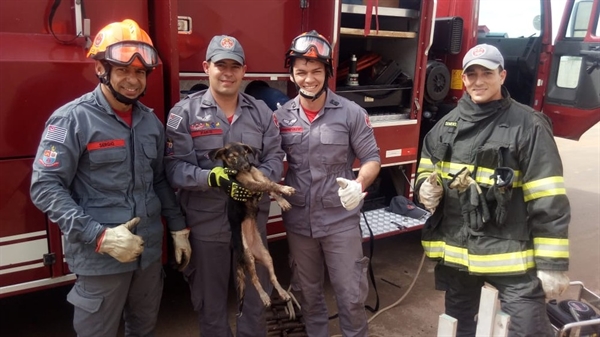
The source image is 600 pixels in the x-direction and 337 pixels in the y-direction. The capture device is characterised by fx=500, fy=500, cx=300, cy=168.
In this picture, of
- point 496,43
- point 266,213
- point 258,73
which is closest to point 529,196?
point 266,213

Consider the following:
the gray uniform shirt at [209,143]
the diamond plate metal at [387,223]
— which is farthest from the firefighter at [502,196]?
the diamond plate metal at [387,223]

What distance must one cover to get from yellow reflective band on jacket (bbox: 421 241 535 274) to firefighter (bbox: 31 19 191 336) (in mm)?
1413

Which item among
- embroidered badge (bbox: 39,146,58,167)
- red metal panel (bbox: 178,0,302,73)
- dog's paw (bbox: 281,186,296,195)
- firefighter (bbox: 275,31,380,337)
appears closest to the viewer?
embroidered badge (bbox: 39,146,58,167)

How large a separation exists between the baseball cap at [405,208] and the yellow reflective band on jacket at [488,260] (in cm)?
162

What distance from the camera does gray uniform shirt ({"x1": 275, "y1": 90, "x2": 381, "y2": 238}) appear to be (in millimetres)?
2605

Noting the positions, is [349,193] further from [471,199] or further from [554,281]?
[554,281]

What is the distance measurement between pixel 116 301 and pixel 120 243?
0.37 metres

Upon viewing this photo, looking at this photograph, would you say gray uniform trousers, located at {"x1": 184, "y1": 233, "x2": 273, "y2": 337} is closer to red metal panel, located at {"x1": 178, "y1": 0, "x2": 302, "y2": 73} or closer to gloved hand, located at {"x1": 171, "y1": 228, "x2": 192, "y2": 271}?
gloved hand, located at {"x1": 171, "y1": 228, "x2": 192, "y2": 271}

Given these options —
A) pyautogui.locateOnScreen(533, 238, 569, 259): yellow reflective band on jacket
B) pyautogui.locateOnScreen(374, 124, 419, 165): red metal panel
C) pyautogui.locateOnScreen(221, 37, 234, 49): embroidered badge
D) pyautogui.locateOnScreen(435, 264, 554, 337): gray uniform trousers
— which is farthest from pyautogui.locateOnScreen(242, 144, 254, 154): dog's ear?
pyautogui.locateOnScreen(374, 124, 419, 165): red metal panel

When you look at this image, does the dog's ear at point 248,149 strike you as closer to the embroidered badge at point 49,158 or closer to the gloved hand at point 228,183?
the gloved hand at point 228,183

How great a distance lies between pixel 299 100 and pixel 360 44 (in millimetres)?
1880

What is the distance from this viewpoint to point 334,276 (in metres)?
A: 2.70

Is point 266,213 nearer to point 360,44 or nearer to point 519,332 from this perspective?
point 519,332

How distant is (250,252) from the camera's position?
2.42 meters
